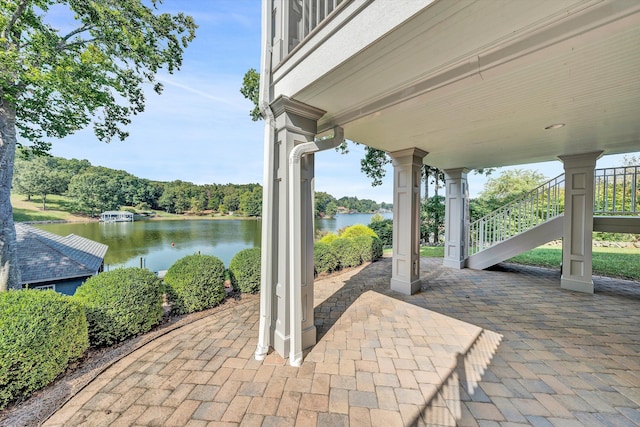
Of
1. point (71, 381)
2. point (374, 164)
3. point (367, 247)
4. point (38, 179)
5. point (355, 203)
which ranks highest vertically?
point (38, 179)

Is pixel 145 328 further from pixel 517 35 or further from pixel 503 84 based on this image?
pixel 503 84

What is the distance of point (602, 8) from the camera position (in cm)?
106

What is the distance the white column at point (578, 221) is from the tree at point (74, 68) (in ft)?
28.7

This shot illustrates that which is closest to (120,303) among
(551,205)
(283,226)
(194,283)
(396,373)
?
(194,283)

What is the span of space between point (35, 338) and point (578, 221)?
7.49 m

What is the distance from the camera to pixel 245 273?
390cm

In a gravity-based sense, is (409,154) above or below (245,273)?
above

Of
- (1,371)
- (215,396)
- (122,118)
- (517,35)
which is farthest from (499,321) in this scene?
(122,118)

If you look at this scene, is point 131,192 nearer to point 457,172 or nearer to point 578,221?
point 457,172

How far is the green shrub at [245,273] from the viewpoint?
3.89 m

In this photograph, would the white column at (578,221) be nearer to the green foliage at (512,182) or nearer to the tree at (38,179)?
the green foliage at (512,182)

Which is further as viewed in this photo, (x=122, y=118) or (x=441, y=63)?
(x=122, y=118)

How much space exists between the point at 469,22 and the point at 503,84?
1022mm

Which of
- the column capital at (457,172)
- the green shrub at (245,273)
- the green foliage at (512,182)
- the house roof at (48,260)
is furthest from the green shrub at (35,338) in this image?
the green foliage at (512,182)
